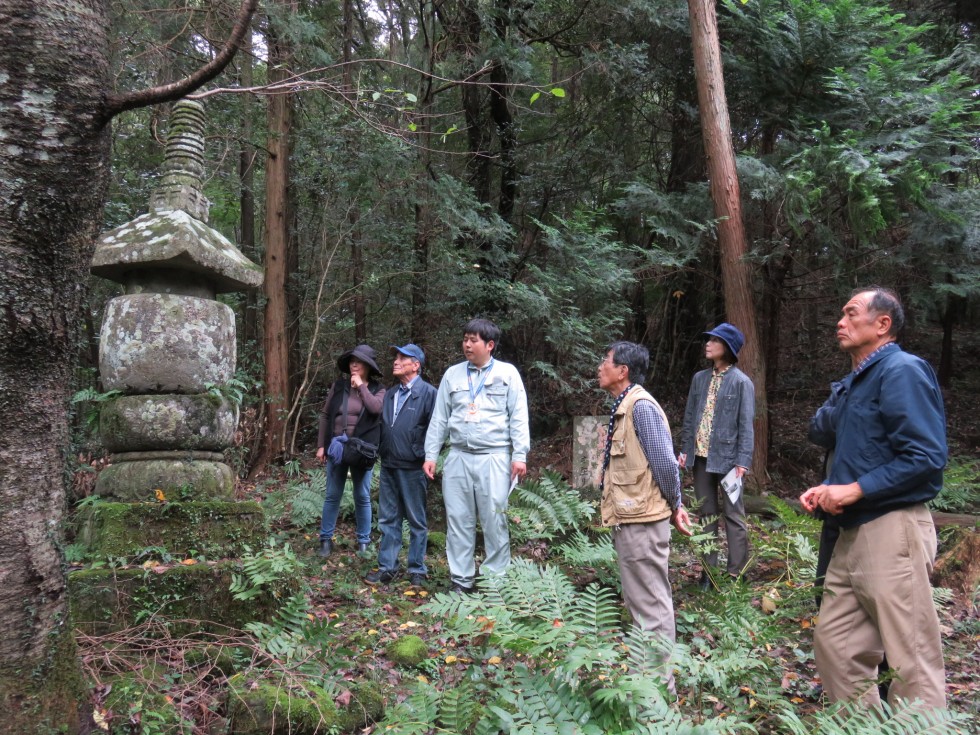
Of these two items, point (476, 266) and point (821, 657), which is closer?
point (821, 657)

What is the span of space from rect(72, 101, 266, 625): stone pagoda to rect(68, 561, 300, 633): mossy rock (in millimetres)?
19

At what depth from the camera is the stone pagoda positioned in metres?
4.12

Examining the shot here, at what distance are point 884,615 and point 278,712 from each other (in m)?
2.75

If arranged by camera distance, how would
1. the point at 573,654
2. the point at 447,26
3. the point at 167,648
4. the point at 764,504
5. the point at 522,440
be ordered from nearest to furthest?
the point at 573,654 → the point at 167,648 → the point at 522,440 → the point at 764,504 → the point at 447,26

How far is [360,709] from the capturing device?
3348mm

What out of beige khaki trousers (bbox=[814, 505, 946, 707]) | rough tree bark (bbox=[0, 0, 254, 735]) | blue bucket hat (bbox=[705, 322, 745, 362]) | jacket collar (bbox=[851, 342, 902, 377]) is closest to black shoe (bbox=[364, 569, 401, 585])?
rough tree bark (bbox=[0, 0, 254, 735])

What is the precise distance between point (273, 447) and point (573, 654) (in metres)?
8.70

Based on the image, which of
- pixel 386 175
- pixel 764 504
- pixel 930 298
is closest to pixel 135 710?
pixel 764 504

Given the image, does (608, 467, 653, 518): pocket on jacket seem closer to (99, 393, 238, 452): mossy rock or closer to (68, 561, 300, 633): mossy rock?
(68, 561, 300, 633): mossy rock

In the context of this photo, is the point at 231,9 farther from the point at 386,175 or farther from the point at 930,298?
the point at 930,298

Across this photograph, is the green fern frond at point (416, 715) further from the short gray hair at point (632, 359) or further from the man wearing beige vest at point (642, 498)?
the short gray hair at point (632, 359)

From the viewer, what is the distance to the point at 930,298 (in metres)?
8.89

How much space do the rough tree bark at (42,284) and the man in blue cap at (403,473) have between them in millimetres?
3291

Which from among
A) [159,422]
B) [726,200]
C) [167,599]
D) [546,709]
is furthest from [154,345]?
[726,200]
